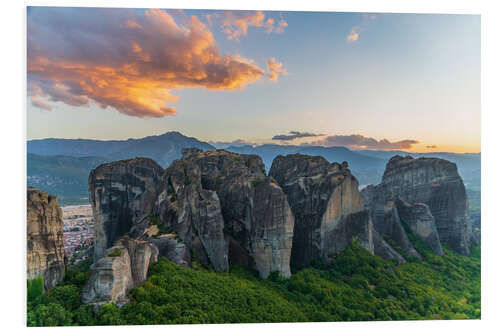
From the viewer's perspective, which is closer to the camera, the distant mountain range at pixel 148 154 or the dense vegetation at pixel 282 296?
the dense vegetation at pixel 282 296

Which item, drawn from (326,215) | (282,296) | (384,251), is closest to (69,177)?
(282,296)

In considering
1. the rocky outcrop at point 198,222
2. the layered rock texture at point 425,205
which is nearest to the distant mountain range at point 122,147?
the rocky outcrop at point 198,222

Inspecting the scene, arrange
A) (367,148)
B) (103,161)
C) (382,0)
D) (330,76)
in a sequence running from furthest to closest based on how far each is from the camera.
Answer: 1. (103,161)
2. (367,148)
3. (330,76)
4. (382,0)

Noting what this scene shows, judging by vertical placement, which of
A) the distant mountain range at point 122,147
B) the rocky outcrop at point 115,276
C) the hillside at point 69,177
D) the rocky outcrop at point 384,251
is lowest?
the rocky outcrop at point 384,251

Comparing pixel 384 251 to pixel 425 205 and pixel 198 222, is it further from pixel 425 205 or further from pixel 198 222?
pixel 198 222

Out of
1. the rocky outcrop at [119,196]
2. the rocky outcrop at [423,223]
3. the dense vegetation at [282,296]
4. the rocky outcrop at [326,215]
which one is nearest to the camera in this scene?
the dense vegetation at [282,296]

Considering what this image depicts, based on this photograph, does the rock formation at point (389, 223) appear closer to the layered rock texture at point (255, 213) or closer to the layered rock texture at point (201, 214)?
the layered rock texture at point (255, 213)
